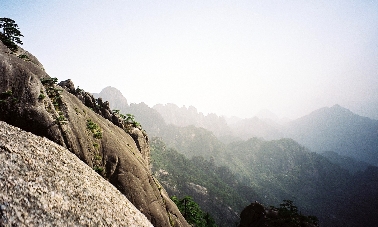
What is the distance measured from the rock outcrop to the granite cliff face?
1471 mm

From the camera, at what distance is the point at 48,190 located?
13.5 m

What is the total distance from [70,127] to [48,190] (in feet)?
30.2

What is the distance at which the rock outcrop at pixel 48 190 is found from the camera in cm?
1149

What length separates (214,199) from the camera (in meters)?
132

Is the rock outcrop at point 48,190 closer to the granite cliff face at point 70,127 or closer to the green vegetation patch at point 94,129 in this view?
the granite cliff face at point 70,127

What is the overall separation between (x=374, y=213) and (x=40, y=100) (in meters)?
233

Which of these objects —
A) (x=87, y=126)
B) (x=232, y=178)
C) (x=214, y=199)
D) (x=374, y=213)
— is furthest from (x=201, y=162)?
(x=87, y=126)

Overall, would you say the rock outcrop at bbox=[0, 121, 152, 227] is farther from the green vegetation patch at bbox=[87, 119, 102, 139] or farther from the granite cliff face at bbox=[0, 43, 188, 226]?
the green vegetation patch at bbox=[87, 119, 102, 139]

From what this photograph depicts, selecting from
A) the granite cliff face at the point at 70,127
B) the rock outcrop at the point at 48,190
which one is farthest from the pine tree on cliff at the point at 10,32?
the rock outcrop at the point at 48,190

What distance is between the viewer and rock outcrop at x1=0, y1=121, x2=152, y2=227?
37.7 ft

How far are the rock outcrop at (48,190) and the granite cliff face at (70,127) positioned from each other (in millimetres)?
1471

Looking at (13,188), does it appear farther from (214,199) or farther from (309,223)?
(214,199)

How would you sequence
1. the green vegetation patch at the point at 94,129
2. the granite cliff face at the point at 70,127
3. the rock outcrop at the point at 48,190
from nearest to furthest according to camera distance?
1. the rock outcrop at the point at 48,190
2. the granite cliff face at the point at 70,127
3. the green vegetation patch at the point at 94,129

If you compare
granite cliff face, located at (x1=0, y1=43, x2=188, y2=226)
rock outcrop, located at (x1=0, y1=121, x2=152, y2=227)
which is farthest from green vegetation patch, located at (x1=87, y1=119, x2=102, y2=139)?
rock outcrop, located at (x1=0, y1=121, x2=152, y2=227)
